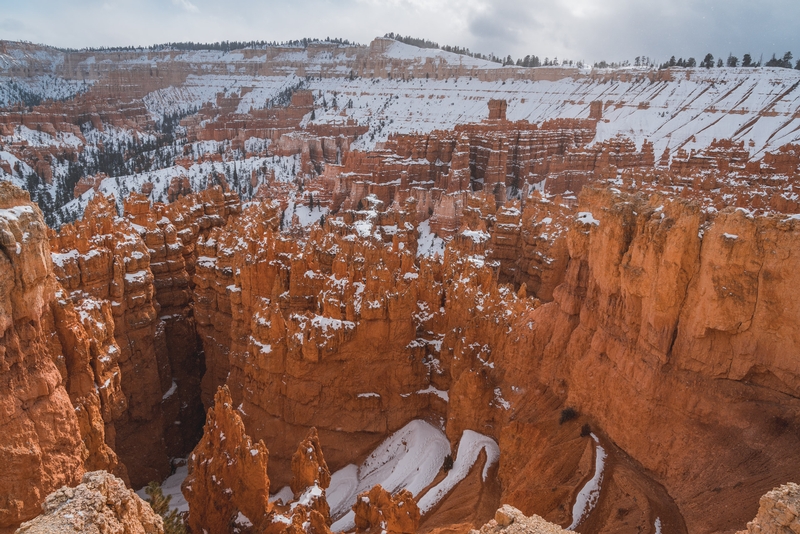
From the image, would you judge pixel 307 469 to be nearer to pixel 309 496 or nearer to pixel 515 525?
pixel 309 496

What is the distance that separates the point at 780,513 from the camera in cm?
561

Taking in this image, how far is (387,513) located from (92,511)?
666 cm

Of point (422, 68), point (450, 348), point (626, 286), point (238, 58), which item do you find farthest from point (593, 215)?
point (238, 58)

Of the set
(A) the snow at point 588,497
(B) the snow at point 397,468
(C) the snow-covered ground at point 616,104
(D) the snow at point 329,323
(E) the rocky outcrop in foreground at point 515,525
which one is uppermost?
(C) the snow-covered ground at point 616,104

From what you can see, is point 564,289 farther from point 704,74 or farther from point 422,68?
point 422,68

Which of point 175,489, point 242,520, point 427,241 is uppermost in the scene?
point 427,241

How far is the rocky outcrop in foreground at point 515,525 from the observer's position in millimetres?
6898

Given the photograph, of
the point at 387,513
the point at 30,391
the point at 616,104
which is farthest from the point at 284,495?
the point at 616,104

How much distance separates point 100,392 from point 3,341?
4.35m

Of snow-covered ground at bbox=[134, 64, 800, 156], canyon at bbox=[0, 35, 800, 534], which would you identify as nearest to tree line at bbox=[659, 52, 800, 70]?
snow-covered ground at bbox=[134, 64, 800, 156]

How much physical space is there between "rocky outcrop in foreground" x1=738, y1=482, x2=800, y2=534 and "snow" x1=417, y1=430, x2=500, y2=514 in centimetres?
910

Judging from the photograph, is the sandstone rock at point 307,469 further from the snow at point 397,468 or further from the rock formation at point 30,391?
the rock formation at point 30,391

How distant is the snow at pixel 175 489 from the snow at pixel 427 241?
76.7 ft

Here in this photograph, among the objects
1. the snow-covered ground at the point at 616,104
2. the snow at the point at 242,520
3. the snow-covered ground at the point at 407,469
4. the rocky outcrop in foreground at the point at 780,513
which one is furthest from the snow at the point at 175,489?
the snow-covered ground at the point at 616,104
